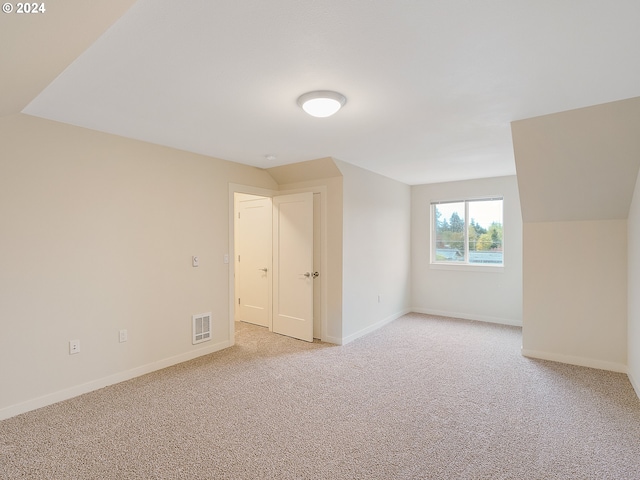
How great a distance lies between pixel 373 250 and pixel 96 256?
3560 millimetres

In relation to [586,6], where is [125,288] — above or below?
below

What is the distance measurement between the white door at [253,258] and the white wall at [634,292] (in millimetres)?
4183

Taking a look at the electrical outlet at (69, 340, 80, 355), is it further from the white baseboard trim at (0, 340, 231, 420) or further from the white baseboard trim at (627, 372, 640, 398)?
the white baseboard trim at (627, 372, 640, 398)

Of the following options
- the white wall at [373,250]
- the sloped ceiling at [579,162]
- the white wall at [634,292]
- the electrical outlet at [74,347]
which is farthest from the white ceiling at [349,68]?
the electrical outlet at [74,347]

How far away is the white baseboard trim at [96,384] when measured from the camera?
2623 mm

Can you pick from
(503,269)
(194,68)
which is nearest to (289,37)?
(194,68)

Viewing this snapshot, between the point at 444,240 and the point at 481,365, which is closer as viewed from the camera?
the point at 481,365

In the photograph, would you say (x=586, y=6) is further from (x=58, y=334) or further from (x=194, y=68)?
(x=58, y=334)

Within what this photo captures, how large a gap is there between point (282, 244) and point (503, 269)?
3.61m

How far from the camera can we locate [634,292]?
3.17 metres

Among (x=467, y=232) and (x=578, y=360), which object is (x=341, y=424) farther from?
(x=467, y=232)

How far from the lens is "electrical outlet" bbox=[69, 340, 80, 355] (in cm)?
292

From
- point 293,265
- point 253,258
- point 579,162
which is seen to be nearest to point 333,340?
point 293,265

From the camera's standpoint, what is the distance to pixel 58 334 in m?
2.85
